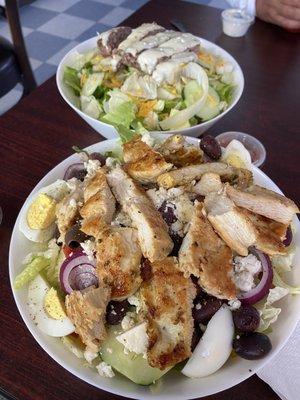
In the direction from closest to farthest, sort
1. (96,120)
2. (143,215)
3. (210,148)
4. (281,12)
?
(143,215) → (210,148) → (96,120) → (281,12)

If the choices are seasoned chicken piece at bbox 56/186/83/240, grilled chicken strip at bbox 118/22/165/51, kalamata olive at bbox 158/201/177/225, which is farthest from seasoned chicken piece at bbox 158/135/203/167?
grilled chicken strip at bbox 118/22/165/51

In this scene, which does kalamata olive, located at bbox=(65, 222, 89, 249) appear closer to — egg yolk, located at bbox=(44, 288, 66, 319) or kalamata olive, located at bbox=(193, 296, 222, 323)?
egg yolk, located at bbox=(44, 288, 66, 319)

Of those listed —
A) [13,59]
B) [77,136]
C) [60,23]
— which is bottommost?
[60,23]

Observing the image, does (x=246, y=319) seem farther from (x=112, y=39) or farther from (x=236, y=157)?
(x=112, y=39)

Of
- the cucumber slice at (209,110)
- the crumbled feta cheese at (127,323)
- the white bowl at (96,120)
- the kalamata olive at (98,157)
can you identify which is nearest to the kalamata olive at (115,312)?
the crumbled feta cheese at (127,323)

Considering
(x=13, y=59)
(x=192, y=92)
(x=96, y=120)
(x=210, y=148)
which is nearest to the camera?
(x=210, y=148)

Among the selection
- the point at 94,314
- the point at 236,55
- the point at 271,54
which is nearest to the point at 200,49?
the point at 236,55

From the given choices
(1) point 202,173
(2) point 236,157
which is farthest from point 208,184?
(2) point 236,157
